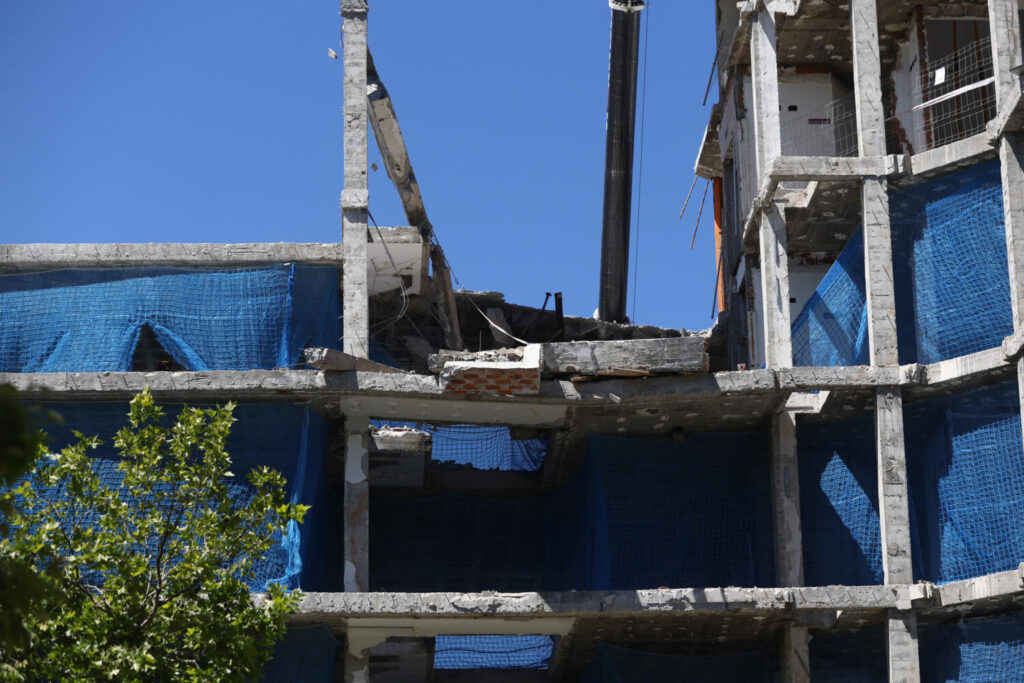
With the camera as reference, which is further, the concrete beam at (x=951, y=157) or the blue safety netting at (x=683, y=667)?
the blue safety netting at (x=683, y=667)

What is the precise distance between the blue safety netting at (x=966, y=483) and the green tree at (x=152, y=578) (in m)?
9.65

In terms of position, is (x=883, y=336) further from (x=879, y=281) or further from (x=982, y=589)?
(x=982, y=589)

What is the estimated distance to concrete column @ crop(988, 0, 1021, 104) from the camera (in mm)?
22875

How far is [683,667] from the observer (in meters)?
23.6

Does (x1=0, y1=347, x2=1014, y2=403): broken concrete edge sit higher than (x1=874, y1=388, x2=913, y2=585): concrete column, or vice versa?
(x1=0, y1=347, x2=1014, y2=403): broken concrete edge

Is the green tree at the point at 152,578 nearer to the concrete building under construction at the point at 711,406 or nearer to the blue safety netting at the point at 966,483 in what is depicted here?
the concrete building under construction at the point at 711,406

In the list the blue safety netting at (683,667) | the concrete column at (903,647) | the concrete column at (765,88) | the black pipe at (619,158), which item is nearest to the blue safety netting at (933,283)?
the concrete column at (765,88)

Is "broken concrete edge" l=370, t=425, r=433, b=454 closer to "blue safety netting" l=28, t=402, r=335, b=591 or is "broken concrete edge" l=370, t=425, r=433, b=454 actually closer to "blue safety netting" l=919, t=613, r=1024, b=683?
"blue safety netting" l=28, t=402, r=335, b=591

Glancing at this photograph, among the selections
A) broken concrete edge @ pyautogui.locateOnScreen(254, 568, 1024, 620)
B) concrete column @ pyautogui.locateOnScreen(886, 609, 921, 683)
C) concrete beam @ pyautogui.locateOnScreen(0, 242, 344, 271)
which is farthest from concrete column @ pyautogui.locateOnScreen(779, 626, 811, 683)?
concrete beam @ pyautogui.locateOnScreen(0, 242, 344, 271)

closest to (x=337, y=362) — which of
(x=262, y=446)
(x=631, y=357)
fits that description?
(x=262, y=446)

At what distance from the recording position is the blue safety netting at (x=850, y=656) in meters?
22.5

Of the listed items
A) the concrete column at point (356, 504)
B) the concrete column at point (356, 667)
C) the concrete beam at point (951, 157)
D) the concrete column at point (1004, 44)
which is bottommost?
the concrete column at point (356, 667)

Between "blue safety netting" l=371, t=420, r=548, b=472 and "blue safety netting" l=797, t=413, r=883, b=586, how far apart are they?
5.12 meters

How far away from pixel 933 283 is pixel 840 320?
1.56 m
